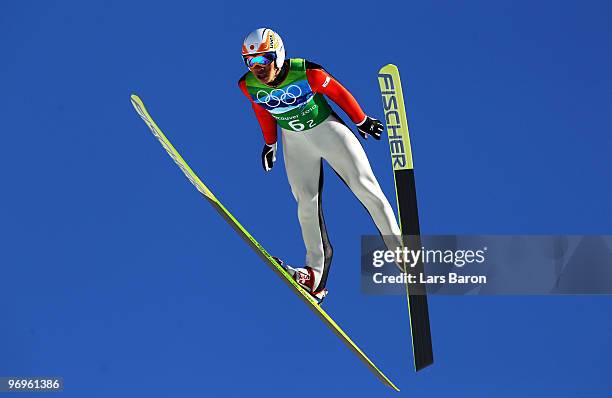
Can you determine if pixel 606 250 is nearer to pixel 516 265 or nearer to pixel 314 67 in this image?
pixel 516 265

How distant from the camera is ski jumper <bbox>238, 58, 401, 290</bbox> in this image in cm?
564

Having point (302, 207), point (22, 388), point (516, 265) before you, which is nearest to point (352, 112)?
point (302, 207)

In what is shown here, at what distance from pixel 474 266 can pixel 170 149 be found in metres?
2.03

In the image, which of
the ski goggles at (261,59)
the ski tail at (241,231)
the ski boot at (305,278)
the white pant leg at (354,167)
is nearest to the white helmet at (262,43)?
the ski goggles at (261,59)

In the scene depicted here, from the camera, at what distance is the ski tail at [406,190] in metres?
5.68

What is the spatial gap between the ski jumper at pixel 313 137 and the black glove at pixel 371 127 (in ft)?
0.09

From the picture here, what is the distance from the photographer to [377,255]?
606cm

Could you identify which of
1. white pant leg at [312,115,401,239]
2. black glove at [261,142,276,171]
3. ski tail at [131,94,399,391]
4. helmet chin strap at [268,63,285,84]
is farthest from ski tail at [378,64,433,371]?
black glove at [261,142,276,171]

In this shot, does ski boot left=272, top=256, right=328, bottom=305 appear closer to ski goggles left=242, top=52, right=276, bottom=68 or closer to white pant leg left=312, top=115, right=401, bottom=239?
white pant leg left=312, top=115, right=401, bottom=239

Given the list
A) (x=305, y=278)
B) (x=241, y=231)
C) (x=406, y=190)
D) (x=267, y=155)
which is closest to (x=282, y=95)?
(x=267, y=155)

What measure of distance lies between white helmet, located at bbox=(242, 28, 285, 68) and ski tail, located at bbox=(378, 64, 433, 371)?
548 mm

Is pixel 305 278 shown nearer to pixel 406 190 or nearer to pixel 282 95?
pixel 406 190

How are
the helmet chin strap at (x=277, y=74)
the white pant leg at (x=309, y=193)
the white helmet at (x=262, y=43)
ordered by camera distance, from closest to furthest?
the white helmet at (x=262, y=43) → the helmet chin strap at (x=277, y=74) → the white pant leg at (x=309, y=193)

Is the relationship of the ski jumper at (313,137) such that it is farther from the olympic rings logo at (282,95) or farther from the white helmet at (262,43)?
the white helmet at (262,43)
